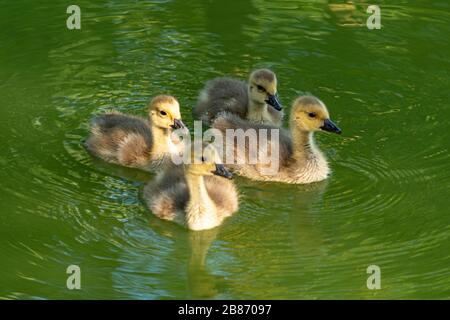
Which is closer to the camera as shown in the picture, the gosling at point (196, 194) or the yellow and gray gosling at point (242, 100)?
the gosling at point (196, 194)

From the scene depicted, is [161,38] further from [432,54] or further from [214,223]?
[214,223]

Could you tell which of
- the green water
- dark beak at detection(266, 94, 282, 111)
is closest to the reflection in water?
the green water

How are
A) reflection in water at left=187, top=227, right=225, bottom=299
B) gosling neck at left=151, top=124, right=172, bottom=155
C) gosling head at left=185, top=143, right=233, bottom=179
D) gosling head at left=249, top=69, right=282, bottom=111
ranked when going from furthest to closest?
gosling head at left=249, top=69, right=282, bottom=111 < gosling neck at left=151, top=124, right=172, bottom=155 < gosling head at left=185, top=143, right=233, bottom=179 < reflection in water at left=187, top=227, right=225, bottom=299

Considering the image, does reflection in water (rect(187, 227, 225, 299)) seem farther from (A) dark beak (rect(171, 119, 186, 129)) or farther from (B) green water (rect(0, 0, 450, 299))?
(A) dark beak (rect(171, 119, 186, 129))

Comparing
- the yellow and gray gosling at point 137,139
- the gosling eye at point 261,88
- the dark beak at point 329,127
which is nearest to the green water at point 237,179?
the yellow and gray gosling at point 137,139

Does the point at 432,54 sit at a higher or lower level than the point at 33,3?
lower

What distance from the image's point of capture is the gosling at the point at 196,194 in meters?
7.84

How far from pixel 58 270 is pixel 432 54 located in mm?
5283

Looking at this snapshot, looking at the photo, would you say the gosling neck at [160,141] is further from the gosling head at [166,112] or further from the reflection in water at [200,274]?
the reflection in water at [200,274]

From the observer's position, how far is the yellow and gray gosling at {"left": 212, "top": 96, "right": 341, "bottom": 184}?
28.5 ft

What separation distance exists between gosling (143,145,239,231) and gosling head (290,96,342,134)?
88 centimetres

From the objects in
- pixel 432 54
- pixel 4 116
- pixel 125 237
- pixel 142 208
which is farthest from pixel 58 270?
pixel 432 54

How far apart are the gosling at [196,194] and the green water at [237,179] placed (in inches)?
4.3

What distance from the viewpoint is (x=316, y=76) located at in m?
10.5
